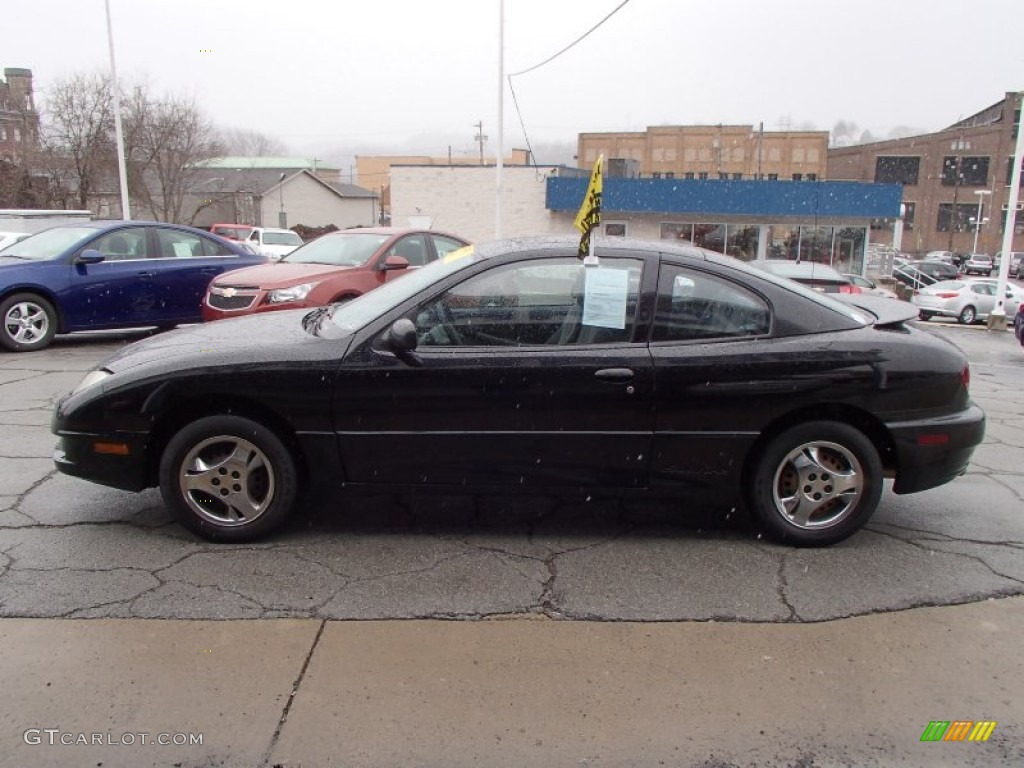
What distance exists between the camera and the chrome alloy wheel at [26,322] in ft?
28.6

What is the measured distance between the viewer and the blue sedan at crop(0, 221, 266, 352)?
28.6 feet

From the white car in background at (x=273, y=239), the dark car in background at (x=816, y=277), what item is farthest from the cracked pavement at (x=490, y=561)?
the white car in background at (x=273, y=239)

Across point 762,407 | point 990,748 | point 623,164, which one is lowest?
point 990,748

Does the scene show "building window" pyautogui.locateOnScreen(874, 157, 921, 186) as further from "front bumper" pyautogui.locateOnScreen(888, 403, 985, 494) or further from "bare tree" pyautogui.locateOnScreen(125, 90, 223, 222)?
"front bumper" pyautogui.locateOnScreen(888, 403, 985, 494)

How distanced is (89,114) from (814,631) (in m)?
39.3

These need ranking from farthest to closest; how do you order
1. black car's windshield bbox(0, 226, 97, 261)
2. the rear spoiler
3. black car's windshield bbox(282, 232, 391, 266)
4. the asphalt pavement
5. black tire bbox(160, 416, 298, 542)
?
black car's windshield bbox(0, 226, 97, 261) → black car's windshield bbox(282, 232, 391, 266) → the rear spoiler → black tire bbox(160, 416, 298, 542) → the asphalt pavement

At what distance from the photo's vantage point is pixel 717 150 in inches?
3034

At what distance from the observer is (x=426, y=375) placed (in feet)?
12.3

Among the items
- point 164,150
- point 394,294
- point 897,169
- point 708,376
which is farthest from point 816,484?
point 897,169

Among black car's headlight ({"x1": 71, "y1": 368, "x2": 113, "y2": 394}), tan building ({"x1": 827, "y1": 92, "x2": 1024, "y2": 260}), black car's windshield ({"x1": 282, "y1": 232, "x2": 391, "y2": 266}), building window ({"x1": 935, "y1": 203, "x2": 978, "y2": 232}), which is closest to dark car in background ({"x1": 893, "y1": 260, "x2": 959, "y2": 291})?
tan building ({"x1": 827, "y1": 92, "x2": 1024, "y2": 260})

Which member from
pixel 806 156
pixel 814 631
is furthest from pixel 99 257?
pixel 806 156

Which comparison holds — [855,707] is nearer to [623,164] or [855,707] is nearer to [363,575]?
[363,575]

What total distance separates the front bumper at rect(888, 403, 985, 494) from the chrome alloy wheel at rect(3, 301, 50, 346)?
8.73 metres

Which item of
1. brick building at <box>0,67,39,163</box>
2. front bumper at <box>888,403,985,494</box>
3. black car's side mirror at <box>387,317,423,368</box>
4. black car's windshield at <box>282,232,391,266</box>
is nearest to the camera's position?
black car's side mirror at <box>387,317,423,368</box>
